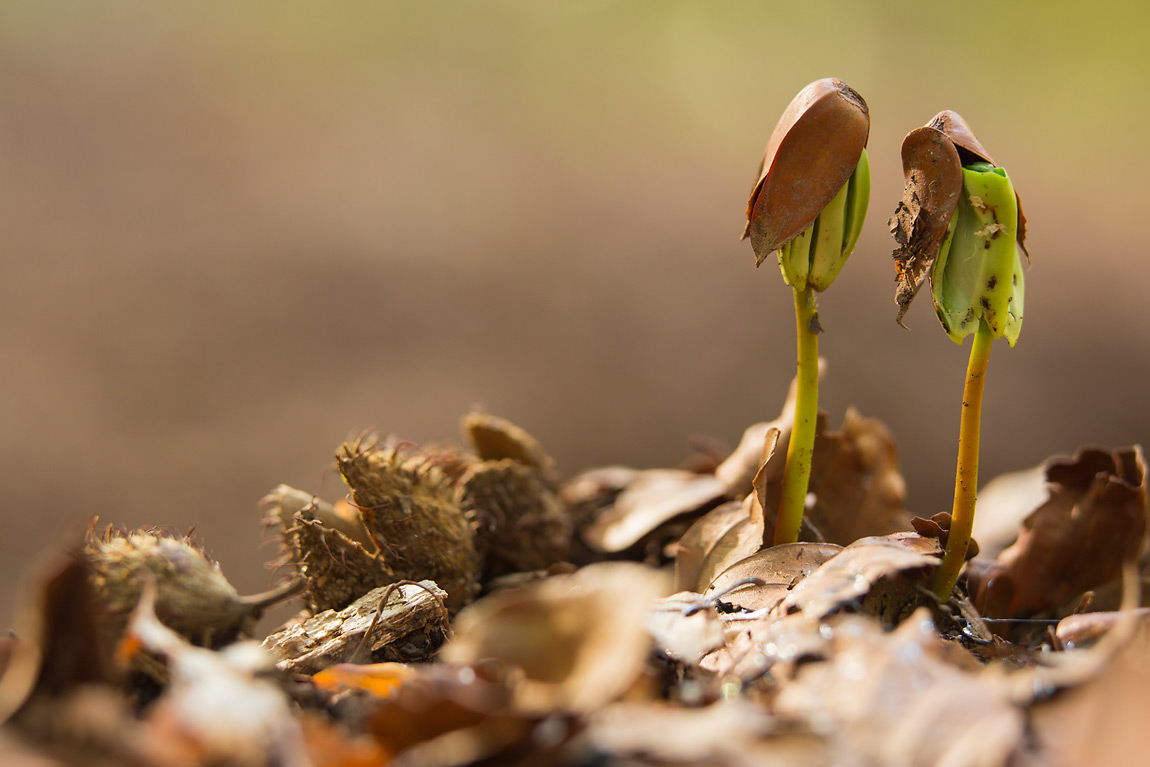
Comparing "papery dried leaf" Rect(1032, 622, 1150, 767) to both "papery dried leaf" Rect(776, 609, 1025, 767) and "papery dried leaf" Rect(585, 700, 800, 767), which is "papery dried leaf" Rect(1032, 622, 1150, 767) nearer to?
"papery dried leaf" Rect(776, 609, 1025, 767)

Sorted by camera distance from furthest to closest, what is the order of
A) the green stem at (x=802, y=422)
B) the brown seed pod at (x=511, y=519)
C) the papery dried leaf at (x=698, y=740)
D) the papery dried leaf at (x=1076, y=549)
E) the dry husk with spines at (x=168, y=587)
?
the brown seed pod at (x=511, y=519), the papery dried leaf at (x=1076, y=549), the green stem at (x=802, y=422), the dry husk with spines at (x=168, y=587), the papery dried leaf at (x=698, y=740)

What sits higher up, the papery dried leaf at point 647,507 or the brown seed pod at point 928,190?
the brown seed pod at point 928,190

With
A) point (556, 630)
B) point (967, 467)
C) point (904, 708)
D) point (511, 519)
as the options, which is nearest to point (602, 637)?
point (556, 630)

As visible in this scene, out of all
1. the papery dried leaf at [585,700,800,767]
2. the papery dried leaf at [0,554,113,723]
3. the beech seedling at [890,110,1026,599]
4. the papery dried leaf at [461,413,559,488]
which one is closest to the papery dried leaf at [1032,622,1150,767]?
the papery dried leaf at [585,700,800,767]

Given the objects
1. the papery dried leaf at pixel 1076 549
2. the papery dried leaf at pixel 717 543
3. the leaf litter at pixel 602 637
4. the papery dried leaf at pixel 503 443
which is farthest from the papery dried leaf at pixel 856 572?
the papery dried leaf at pixel 503 443

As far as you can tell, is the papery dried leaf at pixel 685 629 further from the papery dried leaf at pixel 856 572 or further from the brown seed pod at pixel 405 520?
the brown seed pod at pixel 405 520

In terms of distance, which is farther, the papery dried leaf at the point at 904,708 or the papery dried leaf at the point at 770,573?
the papery dried leaf at the point at 770,573

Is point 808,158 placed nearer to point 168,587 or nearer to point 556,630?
point 556,630

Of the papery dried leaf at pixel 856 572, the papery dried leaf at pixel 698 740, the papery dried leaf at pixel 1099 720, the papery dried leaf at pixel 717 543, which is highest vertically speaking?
the papery dried leaf at pixel 717 543
